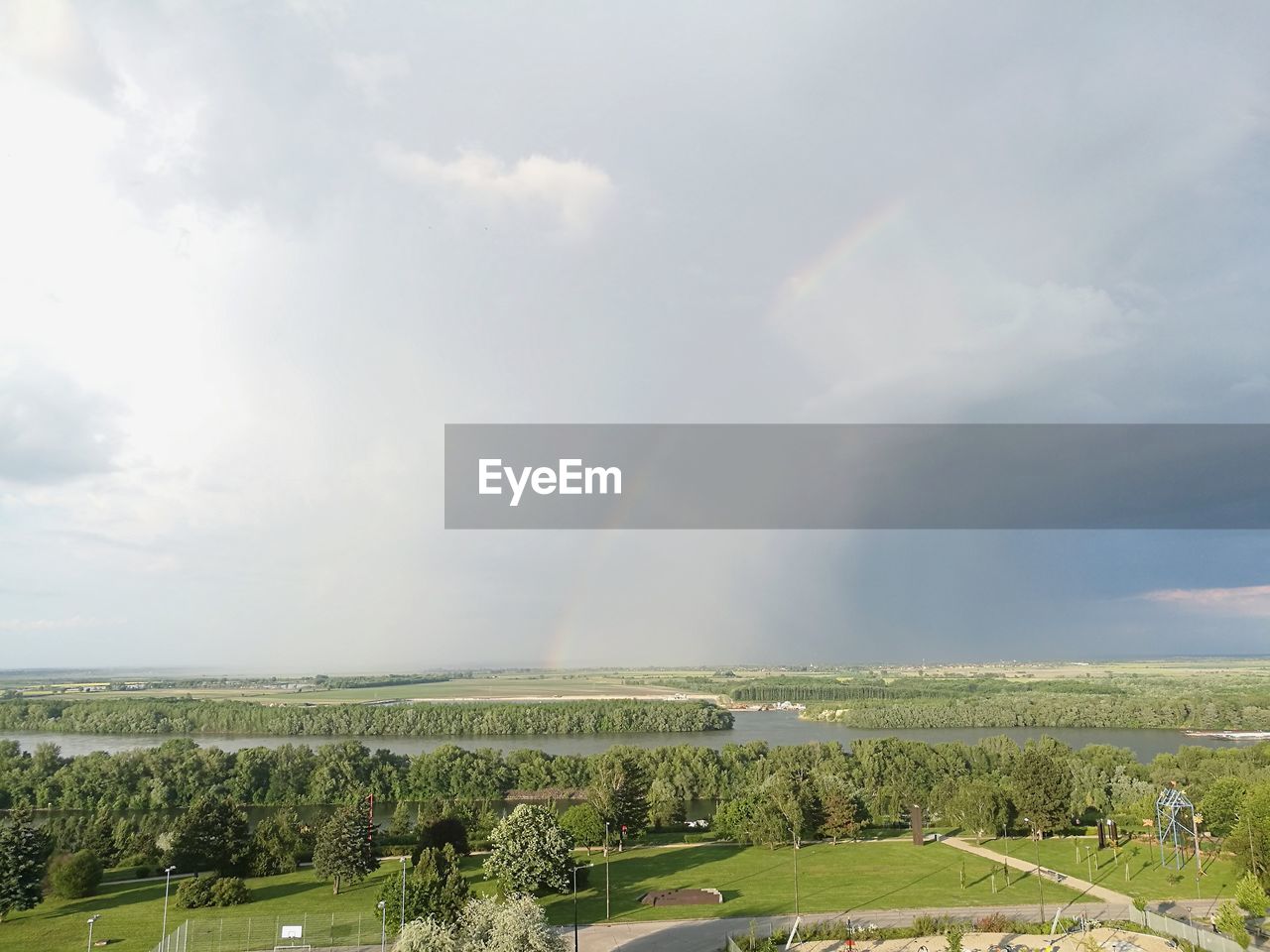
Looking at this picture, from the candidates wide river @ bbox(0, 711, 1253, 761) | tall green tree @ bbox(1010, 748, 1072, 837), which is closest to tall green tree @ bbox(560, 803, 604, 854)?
tall green tree @ bbox(1010, 748, 1072, 837)

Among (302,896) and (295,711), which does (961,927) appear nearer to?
(302,896)

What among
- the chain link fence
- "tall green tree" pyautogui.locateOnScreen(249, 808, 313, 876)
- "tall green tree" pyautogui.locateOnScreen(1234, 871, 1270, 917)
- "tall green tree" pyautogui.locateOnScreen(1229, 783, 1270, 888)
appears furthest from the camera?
"tall green tree" pyautogui.locateOnScreen(249, 808, 313, 876)

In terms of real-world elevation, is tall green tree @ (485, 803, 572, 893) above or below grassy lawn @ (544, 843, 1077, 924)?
above

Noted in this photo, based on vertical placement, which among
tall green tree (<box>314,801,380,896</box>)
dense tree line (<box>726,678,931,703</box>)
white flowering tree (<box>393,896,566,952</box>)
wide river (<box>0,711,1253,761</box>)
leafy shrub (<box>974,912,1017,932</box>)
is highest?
white flowering tree (<box>393,896,566,952</box>)

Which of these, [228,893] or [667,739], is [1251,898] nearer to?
[228,893]

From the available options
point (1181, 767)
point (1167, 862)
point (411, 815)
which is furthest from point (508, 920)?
point (1181, 767)

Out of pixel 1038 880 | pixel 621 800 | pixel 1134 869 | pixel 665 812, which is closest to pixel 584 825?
pixel 621 800

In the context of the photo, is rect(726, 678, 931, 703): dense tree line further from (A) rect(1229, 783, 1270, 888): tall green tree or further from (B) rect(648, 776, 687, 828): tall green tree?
(A) rect(1229, 783, 1270, 888): tall green tree
